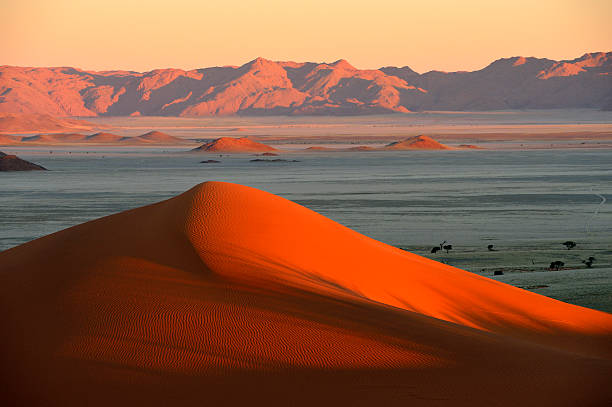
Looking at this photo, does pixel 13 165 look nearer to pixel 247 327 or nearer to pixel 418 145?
pixel 247 327

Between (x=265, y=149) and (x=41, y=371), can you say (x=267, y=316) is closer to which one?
(x=41, y=371)

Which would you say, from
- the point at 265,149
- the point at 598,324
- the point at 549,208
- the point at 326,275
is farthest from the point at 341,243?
the point at 265,149

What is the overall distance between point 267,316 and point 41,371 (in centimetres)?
241

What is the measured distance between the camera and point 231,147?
529 ft

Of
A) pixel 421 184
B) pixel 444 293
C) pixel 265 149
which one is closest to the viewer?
pixel 444 293

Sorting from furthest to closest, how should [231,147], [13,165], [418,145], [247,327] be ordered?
[231,147] < [418,145] < [13,165] < [247,327]

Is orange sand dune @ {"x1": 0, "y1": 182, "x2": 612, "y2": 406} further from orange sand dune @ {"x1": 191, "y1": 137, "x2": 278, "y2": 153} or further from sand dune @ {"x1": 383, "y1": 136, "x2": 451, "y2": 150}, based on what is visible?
sand dune @ {"x1": 383, "y1": 136, "x2": 451, "y2": 150}

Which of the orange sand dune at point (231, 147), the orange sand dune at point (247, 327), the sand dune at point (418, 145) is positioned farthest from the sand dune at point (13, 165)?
the orange sand dune at point (247, 327)

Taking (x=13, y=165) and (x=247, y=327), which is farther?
(x=13, y=165)

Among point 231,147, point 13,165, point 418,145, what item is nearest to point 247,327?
point 13,165

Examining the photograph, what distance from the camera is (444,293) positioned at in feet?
41.7

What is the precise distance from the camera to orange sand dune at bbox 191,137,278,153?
157312mm

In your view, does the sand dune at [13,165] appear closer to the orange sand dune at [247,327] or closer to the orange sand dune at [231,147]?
the orange sand dune at [231,147]

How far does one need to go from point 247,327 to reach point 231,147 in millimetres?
153148
